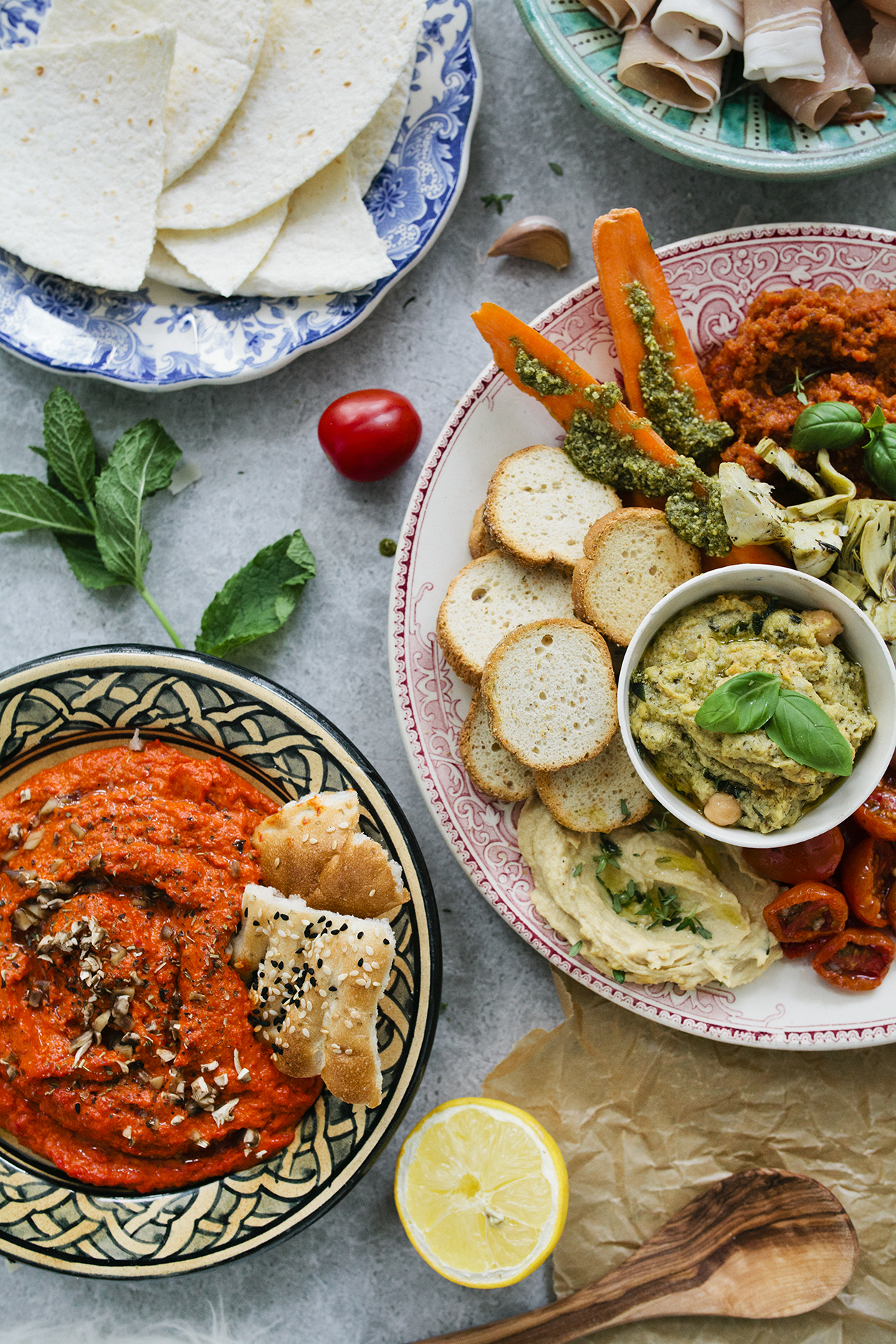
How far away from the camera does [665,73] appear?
250 centimetres

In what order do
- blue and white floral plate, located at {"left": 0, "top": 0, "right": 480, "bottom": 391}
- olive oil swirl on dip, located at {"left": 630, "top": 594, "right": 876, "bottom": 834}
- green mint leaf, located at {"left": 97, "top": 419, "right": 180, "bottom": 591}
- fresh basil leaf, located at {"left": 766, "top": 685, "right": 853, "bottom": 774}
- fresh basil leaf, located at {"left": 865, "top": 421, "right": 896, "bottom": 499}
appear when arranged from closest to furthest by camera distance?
fresh basil leaf, located at {"left": 766, "top": 685, "right": 853, "bottom": 774}, olive oil swirl on dip, located at {"left": 630, "top": 594, "right": 876, "bottom": 834}, fresh basil leaf, located at {"left": 865, "top": 421, "right": 896, "bottom": 499}, blue and white floral plate, located at {"left": 0, "top": 0, "right": 480, "bottom": 391}, green mint leaf, located at {"left": 97, "top": 419, "right": 180, "bottom": 591}

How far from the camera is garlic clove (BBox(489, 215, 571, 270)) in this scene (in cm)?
280

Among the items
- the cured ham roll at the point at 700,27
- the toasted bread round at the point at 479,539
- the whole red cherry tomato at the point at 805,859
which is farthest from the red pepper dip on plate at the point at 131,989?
the cured ham roll at the point at 700,27

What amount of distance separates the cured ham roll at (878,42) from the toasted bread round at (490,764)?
1.94m

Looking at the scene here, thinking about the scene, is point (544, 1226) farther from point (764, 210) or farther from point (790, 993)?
point (764, 210)

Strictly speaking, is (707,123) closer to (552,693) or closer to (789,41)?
(789,41)

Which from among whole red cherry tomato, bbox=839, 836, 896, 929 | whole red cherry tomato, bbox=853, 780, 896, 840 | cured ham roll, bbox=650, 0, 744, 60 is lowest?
whole red cherry tomato, bbox=839, 836, 896, 929

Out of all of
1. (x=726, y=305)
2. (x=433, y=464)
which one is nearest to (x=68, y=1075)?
(x=433, y=464)

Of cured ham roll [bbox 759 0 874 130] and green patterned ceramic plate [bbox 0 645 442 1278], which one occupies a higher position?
cured ham roll [bbox 759 0 874 130]

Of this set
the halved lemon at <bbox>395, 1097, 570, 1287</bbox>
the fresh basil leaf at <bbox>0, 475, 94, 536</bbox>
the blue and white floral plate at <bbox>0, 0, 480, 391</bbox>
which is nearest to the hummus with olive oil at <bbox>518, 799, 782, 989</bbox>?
the halved lemon at <bbox>395, 1097, 570, 1287</bbox>

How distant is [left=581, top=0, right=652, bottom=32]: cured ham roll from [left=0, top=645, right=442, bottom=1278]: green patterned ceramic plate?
6.54 ft

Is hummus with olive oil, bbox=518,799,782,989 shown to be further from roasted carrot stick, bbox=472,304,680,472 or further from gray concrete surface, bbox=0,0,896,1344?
roasted carrot stick, bbox=472,304,680,472

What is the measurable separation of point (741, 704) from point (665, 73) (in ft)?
5.72

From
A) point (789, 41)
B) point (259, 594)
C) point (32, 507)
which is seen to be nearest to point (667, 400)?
point (789, 41)
